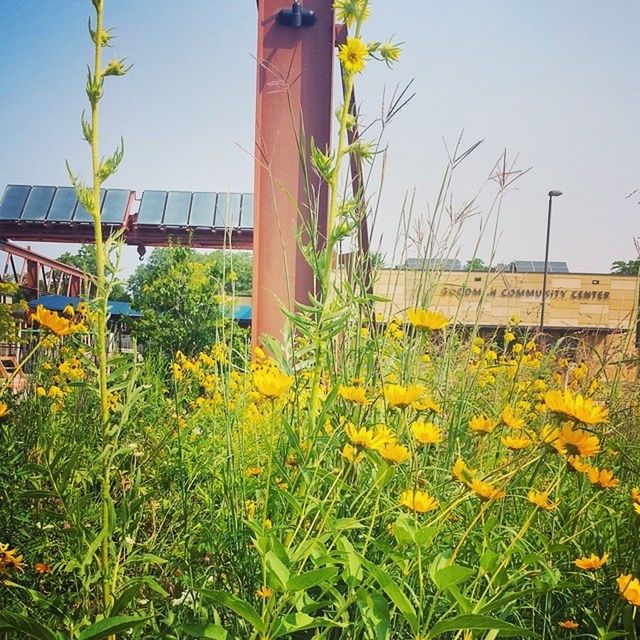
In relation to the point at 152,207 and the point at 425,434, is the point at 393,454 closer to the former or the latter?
the point at 425,434

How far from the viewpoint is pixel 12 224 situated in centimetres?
1286

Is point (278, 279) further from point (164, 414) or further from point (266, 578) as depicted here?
point (266, 578)

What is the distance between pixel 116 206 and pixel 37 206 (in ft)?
6.06

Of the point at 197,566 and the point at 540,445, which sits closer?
the point at 540,445

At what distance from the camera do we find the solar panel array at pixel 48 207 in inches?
498

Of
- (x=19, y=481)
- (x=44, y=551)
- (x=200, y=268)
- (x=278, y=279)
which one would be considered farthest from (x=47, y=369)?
(x=200, y=268)

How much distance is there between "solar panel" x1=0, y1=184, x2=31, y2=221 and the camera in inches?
508

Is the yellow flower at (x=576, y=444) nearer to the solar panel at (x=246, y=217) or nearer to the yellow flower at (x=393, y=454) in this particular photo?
the yellow flower at (x=393, y=454)

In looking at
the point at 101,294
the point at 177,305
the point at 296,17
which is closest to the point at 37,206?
the point at 177,305

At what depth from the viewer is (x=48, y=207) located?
12922 mm

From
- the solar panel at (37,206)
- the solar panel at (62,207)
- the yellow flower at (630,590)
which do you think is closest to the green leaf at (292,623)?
the yellow flower at (630,590)

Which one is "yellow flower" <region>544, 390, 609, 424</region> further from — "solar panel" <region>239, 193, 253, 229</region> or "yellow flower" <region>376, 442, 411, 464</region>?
"solar panel" <region>239, 193, 253, 229</region>

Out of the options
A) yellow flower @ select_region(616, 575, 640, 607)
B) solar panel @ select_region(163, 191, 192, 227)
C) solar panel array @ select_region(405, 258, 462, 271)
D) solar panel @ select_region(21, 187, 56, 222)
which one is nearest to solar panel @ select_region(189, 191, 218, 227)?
solar panel @ select_region(163, 191, 192, 227)

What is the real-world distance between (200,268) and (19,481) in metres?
5.75
